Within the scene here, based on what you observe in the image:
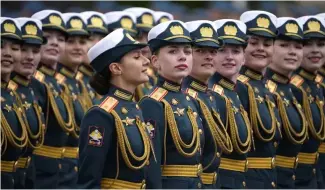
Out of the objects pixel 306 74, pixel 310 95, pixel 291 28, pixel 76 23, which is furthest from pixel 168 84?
pixel 76 23

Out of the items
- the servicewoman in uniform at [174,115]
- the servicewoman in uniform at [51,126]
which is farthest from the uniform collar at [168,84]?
the servicewoman in uniform at [51,126]

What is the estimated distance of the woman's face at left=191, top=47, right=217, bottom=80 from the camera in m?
14.8

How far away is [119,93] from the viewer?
13.1m

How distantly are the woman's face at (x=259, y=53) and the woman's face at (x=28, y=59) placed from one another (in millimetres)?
2455

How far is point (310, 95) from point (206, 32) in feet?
9.01

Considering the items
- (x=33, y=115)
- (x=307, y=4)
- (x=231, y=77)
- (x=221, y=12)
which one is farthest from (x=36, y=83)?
(x=307, y=4)

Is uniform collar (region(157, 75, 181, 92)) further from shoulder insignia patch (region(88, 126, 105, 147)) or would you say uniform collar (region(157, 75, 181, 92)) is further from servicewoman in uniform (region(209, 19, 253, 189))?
shoulder insignia patch (region(88, 126, 105, 147))

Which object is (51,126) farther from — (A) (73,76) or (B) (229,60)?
(B) (229,60)

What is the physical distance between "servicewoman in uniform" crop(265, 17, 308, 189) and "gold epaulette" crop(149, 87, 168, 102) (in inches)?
111

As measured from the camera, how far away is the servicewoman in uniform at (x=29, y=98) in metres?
15.8

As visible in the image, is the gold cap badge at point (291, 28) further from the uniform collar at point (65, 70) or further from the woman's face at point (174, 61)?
the uniform collar at point (65, 70)

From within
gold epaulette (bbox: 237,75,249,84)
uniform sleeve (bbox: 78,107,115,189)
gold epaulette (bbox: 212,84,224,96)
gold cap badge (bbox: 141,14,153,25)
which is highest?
gold cap badge (bbox: 141,14,153,25)

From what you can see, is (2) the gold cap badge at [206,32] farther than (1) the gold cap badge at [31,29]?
No

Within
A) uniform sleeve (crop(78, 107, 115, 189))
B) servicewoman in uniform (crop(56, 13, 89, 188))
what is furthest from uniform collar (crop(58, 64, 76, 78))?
uniform sleeve (crop(78, 107, 115, 189))
